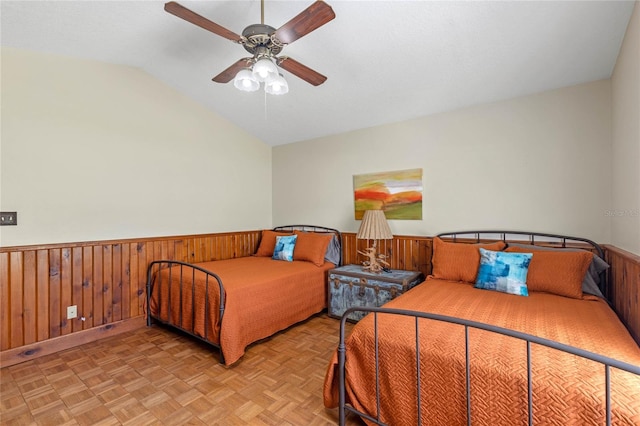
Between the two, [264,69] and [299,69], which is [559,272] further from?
[264,69]

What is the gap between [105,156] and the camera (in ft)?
9.66

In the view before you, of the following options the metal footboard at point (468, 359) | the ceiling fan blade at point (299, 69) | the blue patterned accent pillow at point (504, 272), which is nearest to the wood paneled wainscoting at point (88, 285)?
the blue patterned accent pillow at point (504, 272)

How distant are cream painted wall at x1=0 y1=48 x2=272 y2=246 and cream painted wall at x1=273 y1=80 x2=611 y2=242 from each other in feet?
5.84

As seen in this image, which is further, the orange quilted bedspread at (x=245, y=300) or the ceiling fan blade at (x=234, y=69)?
the orange quilted bedspread at (x=245, y=300)

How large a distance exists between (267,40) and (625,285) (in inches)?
105

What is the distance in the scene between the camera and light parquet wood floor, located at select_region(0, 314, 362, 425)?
1769mm

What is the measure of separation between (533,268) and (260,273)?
239 cm

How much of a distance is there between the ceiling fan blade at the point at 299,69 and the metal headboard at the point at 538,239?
6.67ft

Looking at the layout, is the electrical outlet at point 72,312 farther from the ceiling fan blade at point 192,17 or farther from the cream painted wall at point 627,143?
the cream painted wall at point 627,143

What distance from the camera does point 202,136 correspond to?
3.77m

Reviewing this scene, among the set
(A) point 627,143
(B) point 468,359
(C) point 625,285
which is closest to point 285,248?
(B) point 468,359

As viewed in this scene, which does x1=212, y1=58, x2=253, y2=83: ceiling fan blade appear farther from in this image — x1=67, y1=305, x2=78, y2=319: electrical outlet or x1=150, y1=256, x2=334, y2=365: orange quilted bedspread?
x1=67, y1=305, x2=78, y2=319: electrical outlet

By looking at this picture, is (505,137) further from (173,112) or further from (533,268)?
(173,112)

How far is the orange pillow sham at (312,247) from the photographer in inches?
139
